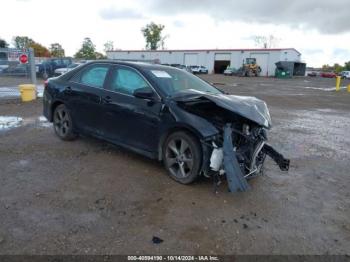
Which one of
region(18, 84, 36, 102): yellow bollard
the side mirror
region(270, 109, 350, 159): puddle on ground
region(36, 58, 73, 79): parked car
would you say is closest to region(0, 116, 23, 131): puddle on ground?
region(18, 84, 36, 102): yellow bollard

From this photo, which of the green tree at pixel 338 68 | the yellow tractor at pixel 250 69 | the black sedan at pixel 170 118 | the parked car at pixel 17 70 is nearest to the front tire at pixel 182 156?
the black sedan at pixel 170 118

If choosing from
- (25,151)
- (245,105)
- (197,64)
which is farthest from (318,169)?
(197,64)

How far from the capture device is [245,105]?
4.16 m

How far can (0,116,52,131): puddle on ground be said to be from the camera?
7.46 metres

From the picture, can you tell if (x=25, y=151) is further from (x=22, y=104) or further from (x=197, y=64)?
(x=197, y=64)

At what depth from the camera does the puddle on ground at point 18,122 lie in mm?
7462

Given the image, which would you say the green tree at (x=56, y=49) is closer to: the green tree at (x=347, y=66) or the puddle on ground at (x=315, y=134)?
the green tree at (x=347, y=66)

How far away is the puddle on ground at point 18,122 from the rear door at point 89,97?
87.0 inches

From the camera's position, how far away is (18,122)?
7973 mm

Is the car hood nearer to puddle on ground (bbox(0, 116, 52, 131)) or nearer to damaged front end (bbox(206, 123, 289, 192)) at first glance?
damaged front end (bbox(206, 123, 289, 192))

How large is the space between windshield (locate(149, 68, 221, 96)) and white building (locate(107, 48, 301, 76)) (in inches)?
1862

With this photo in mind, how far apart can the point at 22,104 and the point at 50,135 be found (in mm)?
5091

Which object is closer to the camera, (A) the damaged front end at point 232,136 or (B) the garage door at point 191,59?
(A) the damaged front end at point 232,136

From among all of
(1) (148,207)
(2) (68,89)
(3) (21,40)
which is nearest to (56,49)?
(3) (21,40)
